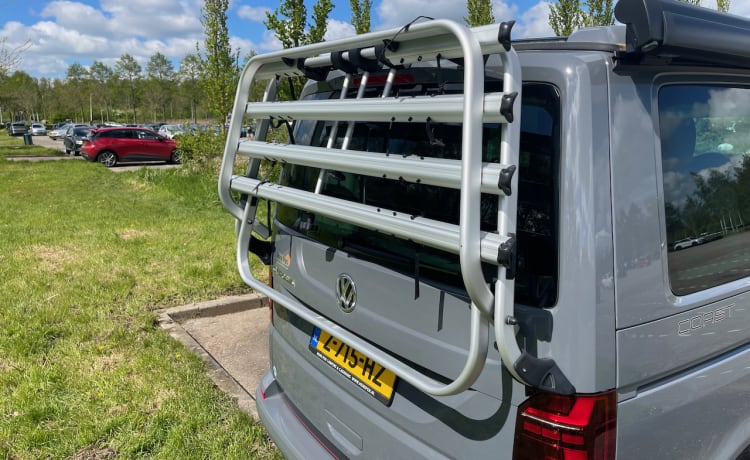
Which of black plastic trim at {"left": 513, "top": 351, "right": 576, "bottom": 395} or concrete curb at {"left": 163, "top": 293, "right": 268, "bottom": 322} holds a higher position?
black plastic trim at {"left": 513, "top": 351, "right": 576, "bottom": 395}

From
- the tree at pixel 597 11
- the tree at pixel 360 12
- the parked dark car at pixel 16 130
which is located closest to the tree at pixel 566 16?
the tree at pixel 597 11

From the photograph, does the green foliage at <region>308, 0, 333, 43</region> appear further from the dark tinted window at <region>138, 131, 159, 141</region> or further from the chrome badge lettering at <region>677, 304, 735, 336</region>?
the dark tinted window at <region>138, 131, 159, 141</region>

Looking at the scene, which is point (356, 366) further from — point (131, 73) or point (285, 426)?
point (131, 73)

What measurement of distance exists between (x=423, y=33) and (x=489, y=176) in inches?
18.9

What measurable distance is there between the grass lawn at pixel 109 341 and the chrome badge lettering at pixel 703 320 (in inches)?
89.0

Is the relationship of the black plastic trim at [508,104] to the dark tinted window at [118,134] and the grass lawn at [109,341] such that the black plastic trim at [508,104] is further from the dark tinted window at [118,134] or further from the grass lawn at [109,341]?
the dark tinted window at [118,134]

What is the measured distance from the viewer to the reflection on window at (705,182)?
171 centimetres

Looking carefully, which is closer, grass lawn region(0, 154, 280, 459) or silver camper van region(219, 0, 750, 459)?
silver camper van region(219, 0, 750, 459)

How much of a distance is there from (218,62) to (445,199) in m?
12.8

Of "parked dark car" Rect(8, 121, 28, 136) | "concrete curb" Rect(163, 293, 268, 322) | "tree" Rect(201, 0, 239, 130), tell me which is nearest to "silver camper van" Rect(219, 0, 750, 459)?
"concrete curb" Rect(163, 293, 268, 322)

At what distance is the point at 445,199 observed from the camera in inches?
72.7

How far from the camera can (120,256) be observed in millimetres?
6965

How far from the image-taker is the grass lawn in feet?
10.6

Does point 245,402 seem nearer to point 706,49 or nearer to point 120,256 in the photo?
point 706,49
